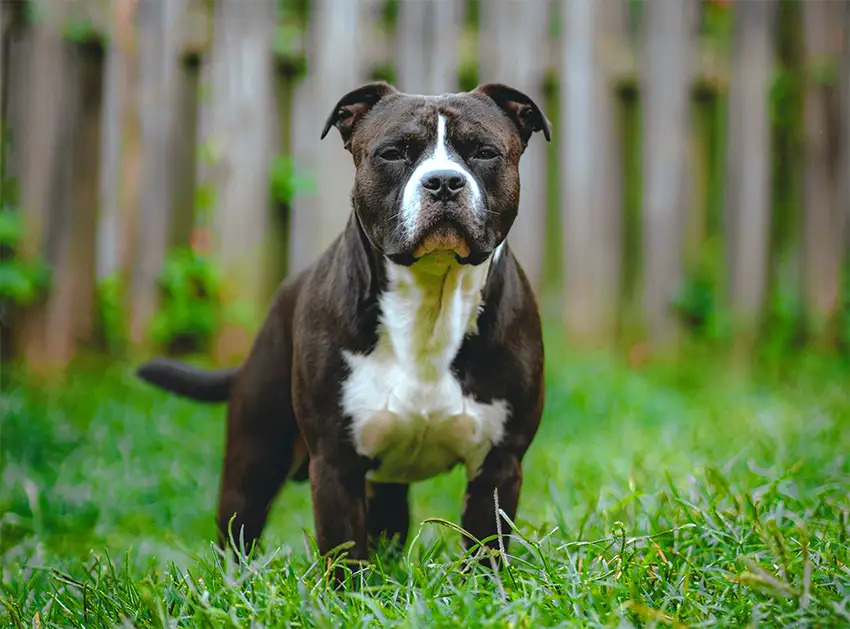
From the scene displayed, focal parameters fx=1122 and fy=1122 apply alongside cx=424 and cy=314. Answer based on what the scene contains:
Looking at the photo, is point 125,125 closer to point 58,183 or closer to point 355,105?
point 58,183

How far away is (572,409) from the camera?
502 cm

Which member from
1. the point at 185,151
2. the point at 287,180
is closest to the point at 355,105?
the point at 287,180

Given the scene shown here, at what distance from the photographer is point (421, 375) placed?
287cm

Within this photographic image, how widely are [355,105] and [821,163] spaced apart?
3.92m

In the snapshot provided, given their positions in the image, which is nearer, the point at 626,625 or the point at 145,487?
the point at 626,625

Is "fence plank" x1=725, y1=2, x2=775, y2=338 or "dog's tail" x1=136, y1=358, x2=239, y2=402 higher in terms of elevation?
"fence plank" x1=725, y1=2, x2=775, y2=338

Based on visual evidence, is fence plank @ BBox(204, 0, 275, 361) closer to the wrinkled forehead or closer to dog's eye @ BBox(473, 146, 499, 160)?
the wrinkled forehead

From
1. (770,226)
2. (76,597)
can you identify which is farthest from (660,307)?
(76,597)

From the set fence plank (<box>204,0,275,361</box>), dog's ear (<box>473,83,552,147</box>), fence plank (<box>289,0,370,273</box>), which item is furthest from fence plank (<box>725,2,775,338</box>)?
dog's ear (<box>473,83,552,147</box>)

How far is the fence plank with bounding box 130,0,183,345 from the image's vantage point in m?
5.29

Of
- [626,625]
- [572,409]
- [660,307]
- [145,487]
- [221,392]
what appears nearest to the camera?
[626,625]

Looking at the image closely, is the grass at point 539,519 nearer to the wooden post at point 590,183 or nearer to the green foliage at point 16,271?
the wooden post at point 590,183

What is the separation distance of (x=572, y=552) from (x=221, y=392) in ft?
4.35

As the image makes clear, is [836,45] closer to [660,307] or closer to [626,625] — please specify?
[660,307]
